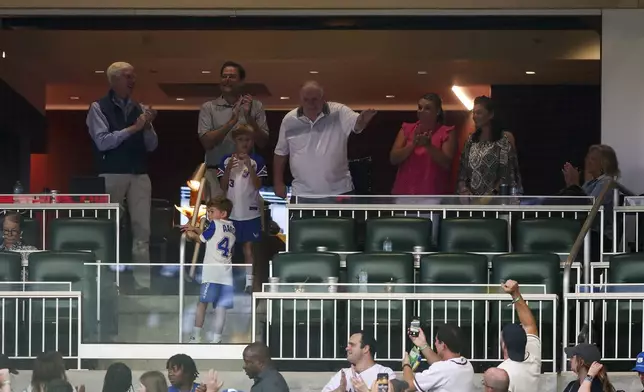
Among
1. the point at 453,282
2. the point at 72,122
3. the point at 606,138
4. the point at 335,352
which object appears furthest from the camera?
the point at 72,122

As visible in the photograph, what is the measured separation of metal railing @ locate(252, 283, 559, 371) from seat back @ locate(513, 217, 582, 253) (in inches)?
68.6

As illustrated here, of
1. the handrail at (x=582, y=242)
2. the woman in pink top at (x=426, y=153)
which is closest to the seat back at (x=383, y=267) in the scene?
the handrail at (x=582, y=242)

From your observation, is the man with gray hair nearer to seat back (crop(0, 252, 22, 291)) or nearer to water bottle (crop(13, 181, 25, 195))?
seat back (crop(0, 252, 22, 291))

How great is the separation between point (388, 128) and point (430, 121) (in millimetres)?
3009

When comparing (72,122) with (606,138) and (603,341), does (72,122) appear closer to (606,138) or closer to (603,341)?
(606,138)

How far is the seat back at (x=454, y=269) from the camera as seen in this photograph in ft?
33.4

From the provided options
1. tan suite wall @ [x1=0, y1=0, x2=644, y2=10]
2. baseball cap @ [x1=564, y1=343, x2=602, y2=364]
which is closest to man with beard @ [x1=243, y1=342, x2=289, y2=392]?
baseball cap @ [x1=564, y1=343, x2=602, y2=364]

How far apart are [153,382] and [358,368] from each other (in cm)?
128

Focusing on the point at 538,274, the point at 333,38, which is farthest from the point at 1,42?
the point at 538,274

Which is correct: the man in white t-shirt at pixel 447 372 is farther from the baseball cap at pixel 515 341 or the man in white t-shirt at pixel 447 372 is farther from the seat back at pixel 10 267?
the seat back at pixel 10 267

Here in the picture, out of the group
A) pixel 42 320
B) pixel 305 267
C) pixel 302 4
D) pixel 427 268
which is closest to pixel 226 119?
pixel 302 4

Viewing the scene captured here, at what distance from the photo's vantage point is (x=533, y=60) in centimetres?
1413

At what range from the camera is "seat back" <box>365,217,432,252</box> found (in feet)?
36.9

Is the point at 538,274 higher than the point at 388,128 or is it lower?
lower
